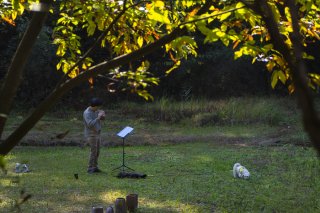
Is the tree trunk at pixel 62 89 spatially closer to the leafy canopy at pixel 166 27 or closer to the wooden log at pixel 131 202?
the leafy canopy at pixel 166 27

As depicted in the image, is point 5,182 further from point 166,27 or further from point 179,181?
point 166,27

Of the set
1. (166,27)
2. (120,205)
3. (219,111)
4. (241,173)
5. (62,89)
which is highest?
(166,27)

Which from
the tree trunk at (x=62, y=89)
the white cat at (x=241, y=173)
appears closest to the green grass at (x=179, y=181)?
the white cat at (x=241, y=173)

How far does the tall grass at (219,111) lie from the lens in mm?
17125

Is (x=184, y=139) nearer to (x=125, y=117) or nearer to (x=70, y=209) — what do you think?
(x=125, y=117)

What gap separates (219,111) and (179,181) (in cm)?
866

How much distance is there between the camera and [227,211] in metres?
7.00

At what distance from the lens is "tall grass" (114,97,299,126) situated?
17.1 meters

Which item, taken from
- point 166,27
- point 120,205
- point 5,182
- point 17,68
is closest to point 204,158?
point 5,182

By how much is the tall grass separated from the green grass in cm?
397

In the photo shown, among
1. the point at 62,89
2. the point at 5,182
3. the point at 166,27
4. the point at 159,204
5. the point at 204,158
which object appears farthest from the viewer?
the point at 204,158

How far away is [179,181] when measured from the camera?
9.14 meters

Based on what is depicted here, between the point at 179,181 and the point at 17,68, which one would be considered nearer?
the point at 17,68

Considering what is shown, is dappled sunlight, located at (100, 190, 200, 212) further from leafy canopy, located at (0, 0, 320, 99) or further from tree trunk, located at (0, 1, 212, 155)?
tree trunk, located at (0, 1, 212, 155)
